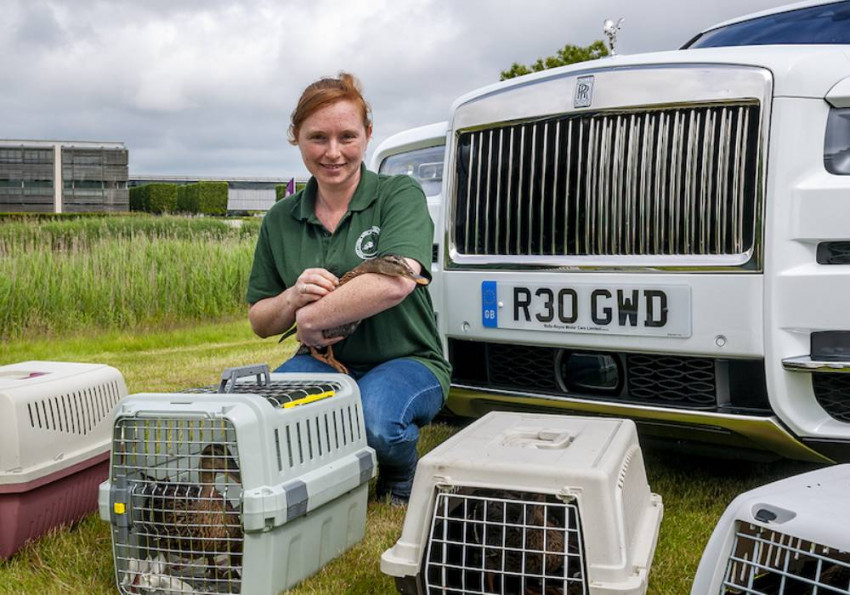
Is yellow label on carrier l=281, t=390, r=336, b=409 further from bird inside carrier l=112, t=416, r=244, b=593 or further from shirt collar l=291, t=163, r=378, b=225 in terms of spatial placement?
shirt collar l=291, t=163, r=378, b=225

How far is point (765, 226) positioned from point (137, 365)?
5.33 metres

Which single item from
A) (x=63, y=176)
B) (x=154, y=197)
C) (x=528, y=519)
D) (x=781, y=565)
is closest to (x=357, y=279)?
(x=528, y=519)

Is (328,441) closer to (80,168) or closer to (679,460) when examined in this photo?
(679,460)

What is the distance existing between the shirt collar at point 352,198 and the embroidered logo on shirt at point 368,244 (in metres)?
0.10

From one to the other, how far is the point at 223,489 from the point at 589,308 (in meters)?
1.41

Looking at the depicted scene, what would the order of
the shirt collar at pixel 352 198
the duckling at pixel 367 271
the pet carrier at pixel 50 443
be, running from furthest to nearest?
the shirt collar at pixel 352 198 < the duckling at pixel 367 271 < the pet carrier at pixel 50 443

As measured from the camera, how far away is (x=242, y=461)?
2.14m

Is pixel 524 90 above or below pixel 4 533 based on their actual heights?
above

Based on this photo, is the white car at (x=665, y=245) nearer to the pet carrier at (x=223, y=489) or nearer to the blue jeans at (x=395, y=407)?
the blue jeans at (x=395, y=407)

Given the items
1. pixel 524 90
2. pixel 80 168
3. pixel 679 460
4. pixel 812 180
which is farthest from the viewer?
pixel 80 168

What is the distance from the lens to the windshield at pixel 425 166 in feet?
12.3

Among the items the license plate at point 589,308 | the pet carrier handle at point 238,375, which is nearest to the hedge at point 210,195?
the license plate at point 589,308

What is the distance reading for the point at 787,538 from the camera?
1737mm

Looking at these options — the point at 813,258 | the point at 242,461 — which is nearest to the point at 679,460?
the point at 813,258
